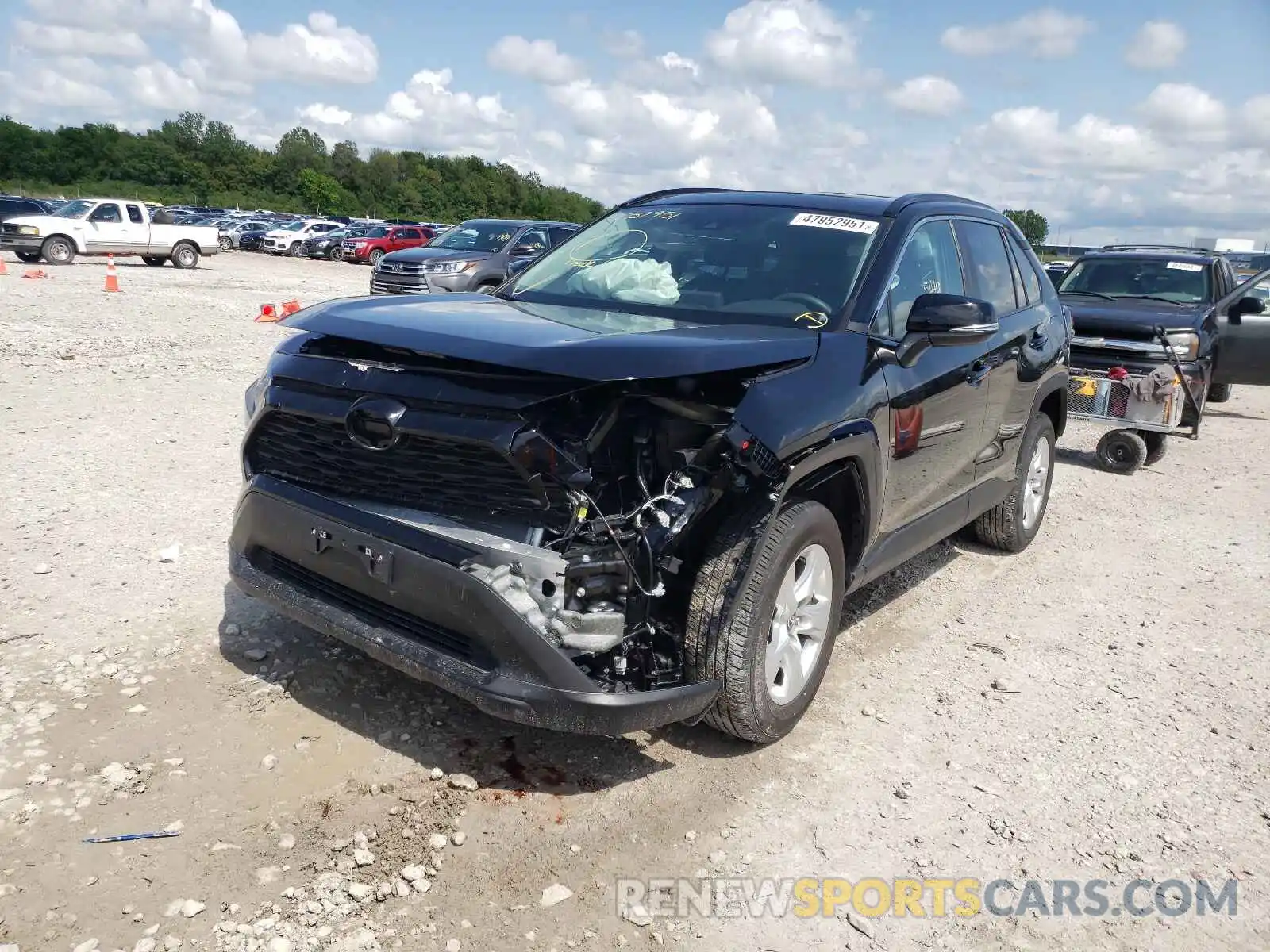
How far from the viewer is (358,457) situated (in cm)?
337

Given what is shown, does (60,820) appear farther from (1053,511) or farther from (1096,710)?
(1053,511)

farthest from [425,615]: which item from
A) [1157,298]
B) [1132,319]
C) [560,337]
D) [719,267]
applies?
[1157,298]

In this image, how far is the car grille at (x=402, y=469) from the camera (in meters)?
3.10

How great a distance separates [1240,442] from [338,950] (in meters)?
11.0

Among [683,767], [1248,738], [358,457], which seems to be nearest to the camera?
[358,457]

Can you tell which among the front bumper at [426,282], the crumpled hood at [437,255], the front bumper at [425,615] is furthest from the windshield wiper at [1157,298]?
the crumpled hood at [437,255]

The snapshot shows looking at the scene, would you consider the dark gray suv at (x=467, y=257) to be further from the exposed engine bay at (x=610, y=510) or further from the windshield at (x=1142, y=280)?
the exposed engine bay at (x=610, y=510)

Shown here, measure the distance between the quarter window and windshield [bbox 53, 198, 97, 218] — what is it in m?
26.5

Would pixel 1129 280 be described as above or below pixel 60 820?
above

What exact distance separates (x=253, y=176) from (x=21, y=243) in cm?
8016

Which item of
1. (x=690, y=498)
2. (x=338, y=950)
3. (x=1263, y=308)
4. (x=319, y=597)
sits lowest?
(x=338, y=950)

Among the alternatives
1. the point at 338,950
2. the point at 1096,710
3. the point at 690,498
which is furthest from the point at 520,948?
the point at 1096,710

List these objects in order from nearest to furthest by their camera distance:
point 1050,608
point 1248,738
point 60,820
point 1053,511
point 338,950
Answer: point 338,950
point 60,820
point 1248,738
point 1050,608
point 1053,511

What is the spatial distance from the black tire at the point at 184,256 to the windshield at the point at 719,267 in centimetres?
2643
